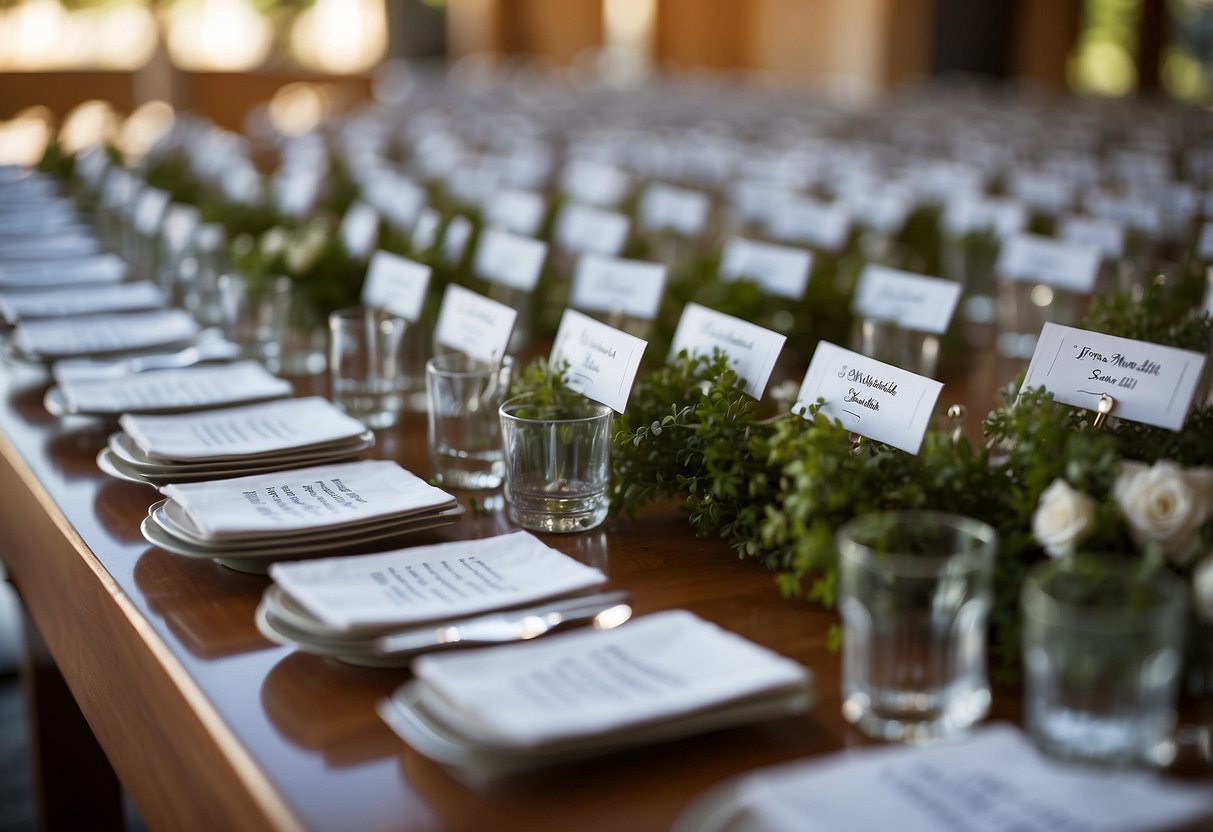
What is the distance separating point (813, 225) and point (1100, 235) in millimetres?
802

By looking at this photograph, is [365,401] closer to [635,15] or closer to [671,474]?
[671,474]

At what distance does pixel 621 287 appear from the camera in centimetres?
245

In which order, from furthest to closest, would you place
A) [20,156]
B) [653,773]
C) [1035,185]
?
[20,156]
[1035,185]
[653,773]

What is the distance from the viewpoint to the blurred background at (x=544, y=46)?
1153 centimetres

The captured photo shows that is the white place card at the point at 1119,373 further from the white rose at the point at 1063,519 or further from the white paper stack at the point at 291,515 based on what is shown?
the white paper stack at the point at 291,515

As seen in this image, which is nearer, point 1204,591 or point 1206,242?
point 1204,591

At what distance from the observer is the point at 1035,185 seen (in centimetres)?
450

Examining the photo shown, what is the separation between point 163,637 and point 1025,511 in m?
0.84

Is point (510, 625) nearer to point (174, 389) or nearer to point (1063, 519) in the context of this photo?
point (1063, 519)

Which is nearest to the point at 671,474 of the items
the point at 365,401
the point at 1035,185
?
the point at 365,401

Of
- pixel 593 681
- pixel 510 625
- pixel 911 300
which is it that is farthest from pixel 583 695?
pixel 911 300

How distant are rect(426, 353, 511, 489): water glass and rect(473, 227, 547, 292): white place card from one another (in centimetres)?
92

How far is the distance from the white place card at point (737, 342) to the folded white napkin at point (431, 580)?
0.39 meters

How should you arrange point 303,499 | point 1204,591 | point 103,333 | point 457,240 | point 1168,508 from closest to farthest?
point 1204,591, point 1168,508, point 303,499, point 103,333, point 457,240
